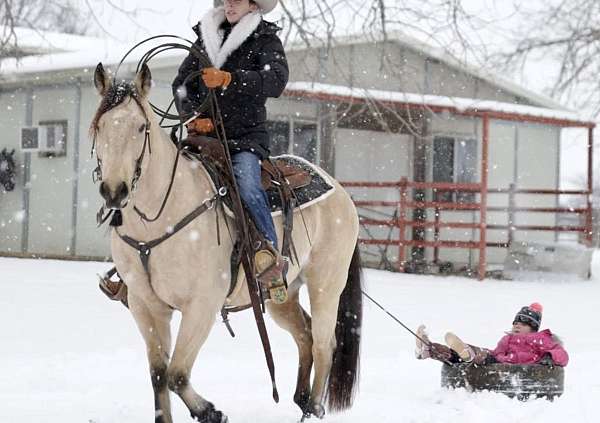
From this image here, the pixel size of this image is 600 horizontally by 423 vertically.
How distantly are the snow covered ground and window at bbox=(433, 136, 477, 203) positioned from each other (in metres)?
6.24

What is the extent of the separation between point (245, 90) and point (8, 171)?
1427 centimetres

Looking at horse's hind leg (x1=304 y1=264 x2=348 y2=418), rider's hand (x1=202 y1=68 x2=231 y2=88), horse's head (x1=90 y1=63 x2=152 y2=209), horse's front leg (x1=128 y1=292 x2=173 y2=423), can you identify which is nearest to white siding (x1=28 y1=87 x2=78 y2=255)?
horse's hind leg (x1=304 y1=264 x2=348 y2=418)

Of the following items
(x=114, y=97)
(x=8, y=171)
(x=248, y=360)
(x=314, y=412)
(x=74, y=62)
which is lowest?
(x=248, y=360)

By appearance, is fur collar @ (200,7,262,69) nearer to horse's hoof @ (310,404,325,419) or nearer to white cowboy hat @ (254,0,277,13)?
white cowboy hat @ (254,0,277,13)

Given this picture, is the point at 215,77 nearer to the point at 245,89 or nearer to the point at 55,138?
the point at 245,89

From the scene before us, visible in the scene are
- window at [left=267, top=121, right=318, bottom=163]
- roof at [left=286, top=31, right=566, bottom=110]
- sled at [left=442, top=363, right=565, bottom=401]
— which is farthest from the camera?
roof at [left=286, top=31, right=566, bottom=110]

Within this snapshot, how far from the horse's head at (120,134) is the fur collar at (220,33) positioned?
93cm

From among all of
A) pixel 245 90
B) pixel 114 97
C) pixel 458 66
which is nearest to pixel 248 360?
pixel 245 90

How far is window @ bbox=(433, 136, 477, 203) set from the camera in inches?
818

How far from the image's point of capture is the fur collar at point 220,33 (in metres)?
5.74

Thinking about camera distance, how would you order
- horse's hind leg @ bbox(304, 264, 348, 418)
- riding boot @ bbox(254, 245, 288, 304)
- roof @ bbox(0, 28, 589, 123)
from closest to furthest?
riding boot @ bbox(254, 245, 288, 304), horse's hind leg @ bbox(304, 264, 348, 418), roof @ bbox(0, 28, 589, 123)

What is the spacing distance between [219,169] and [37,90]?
14.0 m

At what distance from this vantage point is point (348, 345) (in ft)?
22.4

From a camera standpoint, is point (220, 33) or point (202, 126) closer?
point (202, 126)
